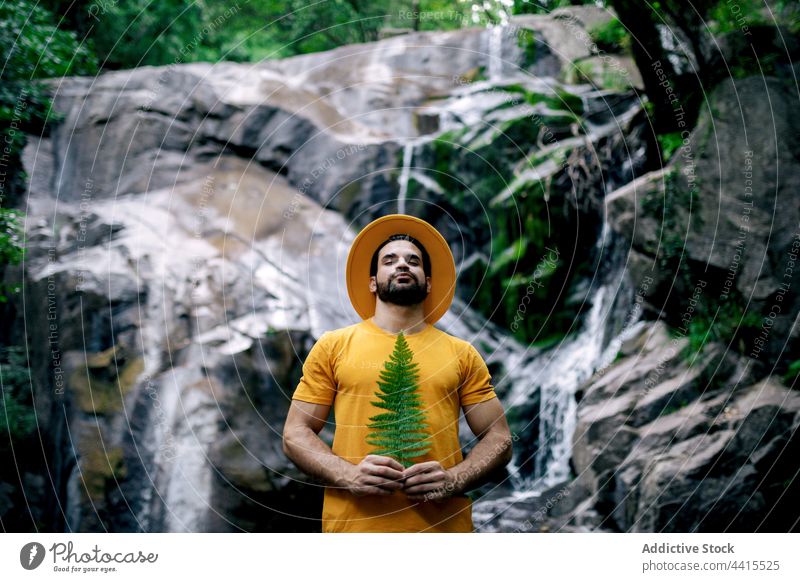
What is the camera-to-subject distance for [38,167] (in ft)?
23.9

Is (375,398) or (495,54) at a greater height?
(495,54)

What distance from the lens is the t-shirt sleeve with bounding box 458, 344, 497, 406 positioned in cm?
273

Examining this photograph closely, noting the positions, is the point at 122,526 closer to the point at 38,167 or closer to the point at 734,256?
the point at 38,167

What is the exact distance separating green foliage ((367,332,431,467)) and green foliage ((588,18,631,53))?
5416 millimetres

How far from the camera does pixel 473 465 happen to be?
8.41 ft

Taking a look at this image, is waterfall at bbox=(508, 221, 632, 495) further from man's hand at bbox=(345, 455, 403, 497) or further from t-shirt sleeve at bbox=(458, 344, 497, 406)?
man's hand at bbox=(345, 455, 403, 497)

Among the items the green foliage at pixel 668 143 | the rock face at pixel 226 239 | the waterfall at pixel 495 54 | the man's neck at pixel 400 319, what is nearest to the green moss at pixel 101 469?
the rock face at pixel 226 239

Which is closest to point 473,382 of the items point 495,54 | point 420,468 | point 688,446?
point 420,468

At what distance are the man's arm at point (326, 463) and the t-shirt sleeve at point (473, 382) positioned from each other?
422mm

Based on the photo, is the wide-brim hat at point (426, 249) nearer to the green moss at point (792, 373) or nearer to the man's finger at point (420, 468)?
the man's finger at point (420, 468)

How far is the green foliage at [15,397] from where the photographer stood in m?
5.56

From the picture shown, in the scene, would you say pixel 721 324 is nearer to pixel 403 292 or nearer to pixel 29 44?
pixel 403 292

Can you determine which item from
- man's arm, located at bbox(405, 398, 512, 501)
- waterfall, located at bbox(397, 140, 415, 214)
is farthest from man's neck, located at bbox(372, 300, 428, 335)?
waterfall, located at bbox(397, 140, 415, 214)

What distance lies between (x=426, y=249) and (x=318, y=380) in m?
0.76
